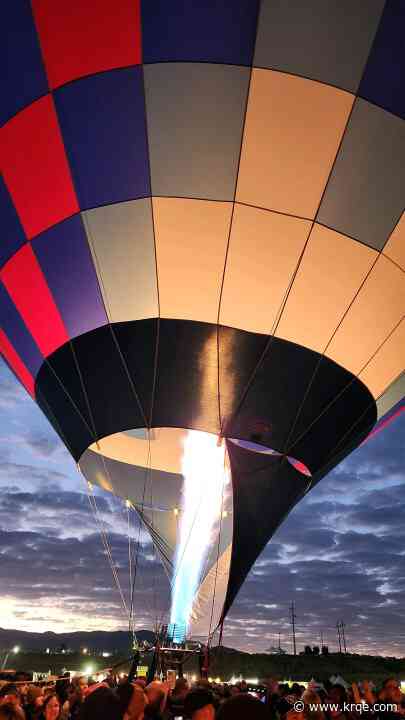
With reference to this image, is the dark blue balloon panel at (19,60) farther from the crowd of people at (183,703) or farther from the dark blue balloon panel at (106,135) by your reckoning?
the crowd of people at (183,703)

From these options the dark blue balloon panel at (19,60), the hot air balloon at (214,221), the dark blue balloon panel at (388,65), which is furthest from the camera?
the dark blue balloon panel at (19,60)

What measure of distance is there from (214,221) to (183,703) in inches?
173

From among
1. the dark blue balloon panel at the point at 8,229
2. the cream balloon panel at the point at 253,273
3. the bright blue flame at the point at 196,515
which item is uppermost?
the dark blue balloon panel at the point at 8,229

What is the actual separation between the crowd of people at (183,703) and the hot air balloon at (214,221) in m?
2.93

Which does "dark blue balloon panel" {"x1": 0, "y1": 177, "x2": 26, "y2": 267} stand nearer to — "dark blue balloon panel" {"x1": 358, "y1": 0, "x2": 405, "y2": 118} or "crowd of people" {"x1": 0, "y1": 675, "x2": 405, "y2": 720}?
"dark blue balloon panel" {"x1": 358, "y1": 0, "x2": 405, "y2": 118}

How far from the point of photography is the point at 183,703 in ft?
8.67

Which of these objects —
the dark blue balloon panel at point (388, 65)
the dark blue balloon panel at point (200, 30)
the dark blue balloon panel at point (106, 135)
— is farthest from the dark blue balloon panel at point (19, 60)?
the dark blue balloon panel at point (388, 65)

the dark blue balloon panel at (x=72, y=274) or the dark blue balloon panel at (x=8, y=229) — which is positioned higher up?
the dark blue balloon panel at (x=8, y=229)

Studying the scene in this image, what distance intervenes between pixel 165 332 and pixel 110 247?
1107 mm

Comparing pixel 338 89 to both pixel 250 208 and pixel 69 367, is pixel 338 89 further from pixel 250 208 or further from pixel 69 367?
pixel 69 367

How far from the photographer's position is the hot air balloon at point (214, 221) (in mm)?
5168

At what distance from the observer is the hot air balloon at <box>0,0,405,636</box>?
17.0 feet

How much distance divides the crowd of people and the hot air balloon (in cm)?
293

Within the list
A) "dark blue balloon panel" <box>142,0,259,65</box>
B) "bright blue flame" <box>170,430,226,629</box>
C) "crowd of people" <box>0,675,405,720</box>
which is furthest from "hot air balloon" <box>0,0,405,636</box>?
"crowd of people" <box>0,675,405,720</box>
